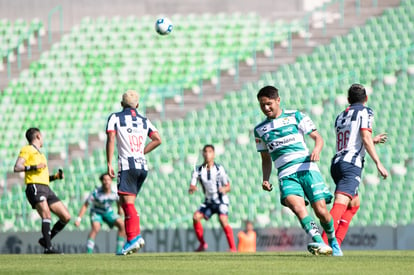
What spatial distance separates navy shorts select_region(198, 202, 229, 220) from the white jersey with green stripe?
283 inches

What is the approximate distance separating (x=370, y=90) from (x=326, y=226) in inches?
569

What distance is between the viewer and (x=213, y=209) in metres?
18.0

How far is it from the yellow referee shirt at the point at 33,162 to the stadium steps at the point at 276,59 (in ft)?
36.6

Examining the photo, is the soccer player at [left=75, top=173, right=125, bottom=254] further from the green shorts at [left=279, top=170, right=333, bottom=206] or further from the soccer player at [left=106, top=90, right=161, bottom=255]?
the green shorts at [left=279, top=170, right=333, bottom=206]

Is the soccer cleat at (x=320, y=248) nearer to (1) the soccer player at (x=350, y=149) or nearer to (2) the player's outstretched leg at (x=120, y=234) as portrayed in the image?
(1) the soccer player at (x=350, y=149)

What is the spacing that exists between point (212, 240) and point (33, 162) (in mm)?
5936

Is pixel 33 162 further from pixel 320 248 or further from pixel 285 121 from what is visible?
pixel 320 248

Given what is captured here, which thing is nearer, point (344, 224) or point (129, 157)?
point (344, 224)

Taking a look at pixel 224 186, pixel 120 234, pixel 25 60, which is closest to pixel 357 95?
pixel 224 186

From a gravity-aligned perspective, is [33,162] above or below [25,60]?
below

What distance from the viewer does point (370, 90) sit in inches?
979

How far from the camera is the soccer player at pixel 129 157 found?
38.9 feet

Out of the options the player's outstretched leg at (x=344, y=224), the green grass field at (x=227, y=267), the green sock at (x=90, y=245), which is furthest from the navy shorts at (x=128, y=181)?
the green sock at (x=90, y=245)

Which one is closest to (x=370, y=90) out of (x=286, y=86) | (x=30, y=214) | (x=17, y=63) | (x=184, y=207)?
(x=286, y=86)
